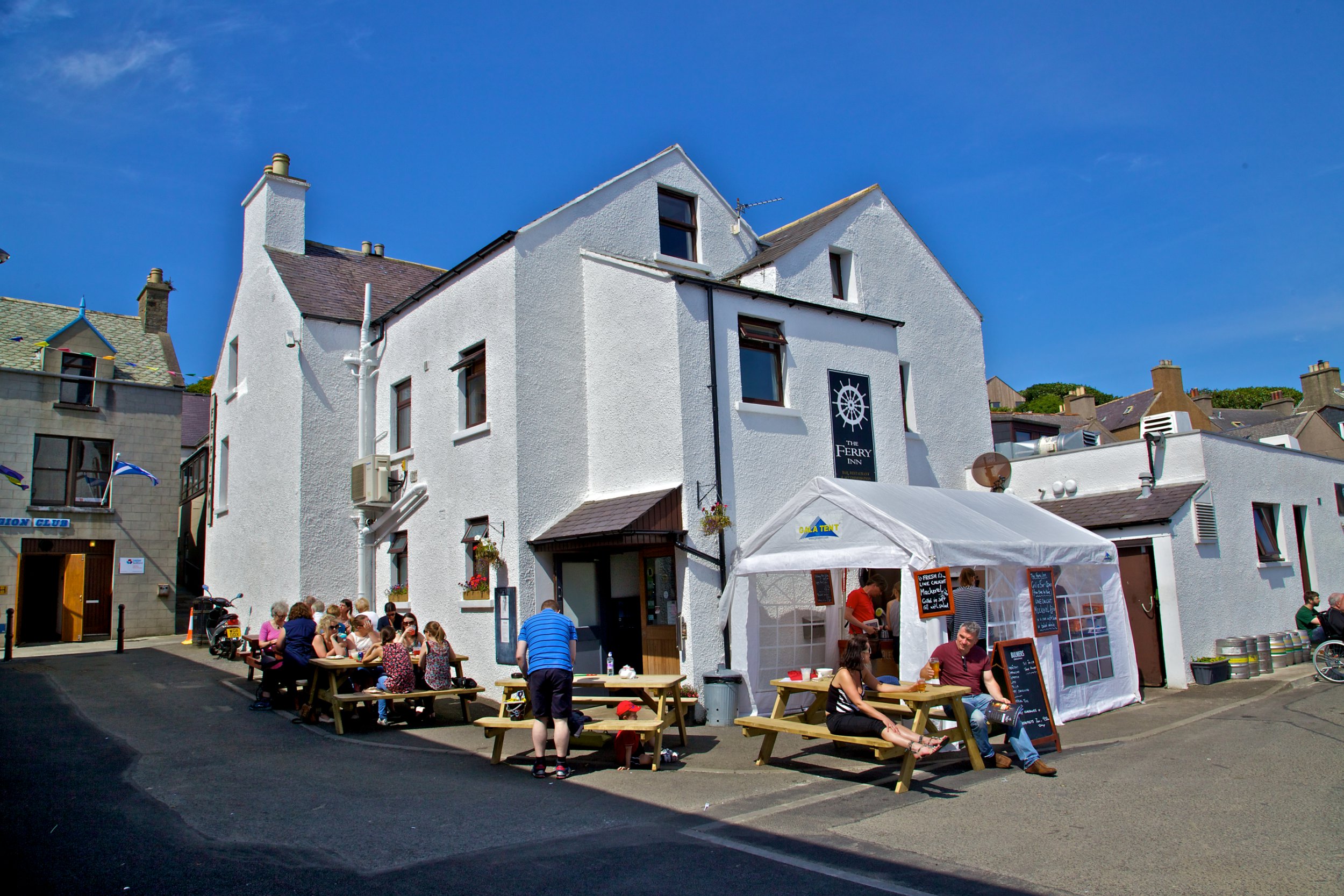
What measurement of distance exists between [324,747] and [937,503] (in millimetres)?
7916

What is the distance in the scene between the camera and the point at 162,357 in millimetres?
25234

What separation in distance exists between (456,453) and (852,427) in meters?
6.17

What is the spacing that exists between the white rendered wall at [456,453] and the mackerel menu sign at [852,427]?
4.44 meters

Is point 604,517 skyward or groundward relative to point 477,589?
skyward

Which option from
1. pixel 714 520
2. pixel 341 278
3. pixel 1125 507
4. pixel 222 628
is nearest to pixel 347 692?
pixel 714 520

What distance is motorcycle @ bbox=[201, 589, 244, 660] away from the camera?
1706cm

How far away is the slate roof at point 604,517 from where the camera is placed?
37.0 ft

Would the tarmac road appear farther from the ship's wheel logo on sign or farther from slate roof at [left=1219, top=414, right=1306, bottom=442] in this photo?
slate roof at [left=1219, top=414, right=1306, bottom=442]

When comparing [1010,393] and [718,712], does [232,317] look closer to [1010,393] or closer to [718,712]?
[718,712]

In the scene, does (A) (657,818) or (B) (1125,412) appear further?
(B) (1125,412)

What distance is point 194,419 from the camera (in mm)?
29984

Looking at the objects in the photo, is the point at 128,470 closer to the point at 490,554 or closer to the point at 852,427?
the point at 490,554

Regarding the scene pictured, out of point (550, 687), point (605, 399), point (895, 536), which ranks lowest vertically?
point (550, 687)

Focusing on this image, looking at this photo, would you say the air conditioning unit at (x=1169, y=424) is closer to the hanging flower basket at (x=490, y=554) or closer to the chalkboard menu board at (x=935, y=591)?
the chalkboard menu board at (x=935, y=591)
